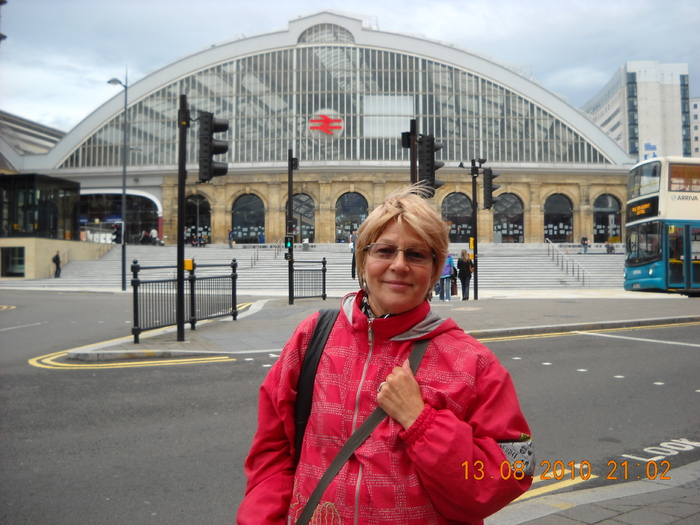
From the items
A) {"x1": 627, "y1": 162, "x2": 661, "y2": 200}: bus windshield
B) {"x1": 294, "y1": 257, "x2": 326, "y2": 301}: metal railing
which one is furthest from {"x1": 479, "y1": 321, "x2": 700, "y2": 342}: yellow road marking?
{"x1": 294, "y1": 257, "x2": 326, "y2": 301}: metal railing

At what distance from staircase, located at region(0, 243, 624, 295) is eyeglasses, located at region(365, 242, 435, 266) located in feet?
86.0

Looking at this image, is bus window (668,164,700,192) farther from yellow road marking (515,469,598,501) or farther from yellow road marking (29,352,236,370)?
yellow road marking (515,469,598,501)

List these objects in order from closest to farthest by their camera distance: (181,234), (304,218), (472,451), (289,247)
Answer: (472,451)
(181,234)
(289,247)
(304,218)

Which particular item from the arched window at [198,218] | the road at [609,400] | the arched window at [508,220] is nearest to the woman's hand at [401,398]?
the road at [609,400]

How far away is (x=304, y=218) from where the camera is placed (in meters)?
52.5

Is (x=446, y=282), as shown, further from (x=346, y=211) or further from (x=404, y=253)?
(x=346, y=211)

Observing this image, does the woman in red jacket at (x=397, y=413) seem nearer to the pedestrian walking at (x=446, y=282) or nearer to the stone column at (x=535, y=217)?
the pedestrian walking at (x=446, y=282)

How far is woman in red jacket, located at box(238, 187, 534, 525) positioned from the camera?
65.9 inches

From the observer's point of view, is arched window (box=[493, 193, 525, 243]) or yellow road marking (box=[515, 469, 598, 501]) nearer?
yellow road marking (box=[515, 469, 598, 501])

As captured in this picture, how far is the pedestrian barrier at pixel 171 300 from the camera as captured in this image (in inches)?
409

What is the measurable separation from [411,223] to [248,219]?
51.8 metres

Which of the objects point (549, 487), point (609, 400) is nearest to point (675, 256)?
point (609, 400)

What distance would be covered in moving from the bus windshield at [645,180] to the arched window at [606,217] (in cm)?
3310

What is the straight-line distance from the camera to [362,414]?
1784 millimetres
